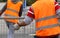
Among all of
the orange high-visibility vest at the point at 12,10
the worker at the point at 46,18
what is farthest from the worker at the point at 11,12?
the worker at the point at 46,18

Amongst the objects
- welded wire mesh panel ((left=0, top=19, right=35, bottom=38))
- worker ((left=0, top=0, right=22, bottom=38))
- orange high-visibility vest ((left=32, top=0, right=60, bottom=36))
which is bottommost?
welded wire mesh panel ((left=0, top=19, right=35, bottom=38))

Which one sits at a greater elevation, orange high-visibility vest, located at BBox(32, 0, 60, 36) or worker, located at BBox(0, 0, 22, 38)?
orange high-visibility vest, located at BBox(32, 0, 60, 36)

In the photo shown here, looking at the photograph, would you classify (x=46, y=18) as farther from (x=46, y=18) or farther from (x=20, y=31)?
(x=20, y=31)

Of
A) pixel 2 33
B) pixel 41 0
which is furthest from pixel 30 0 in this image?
pixel 41 0

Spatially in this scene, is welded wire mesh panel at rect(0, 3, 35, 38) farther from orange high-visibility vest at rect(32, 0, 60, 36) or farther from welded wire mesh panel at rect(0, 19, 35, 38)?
orange high-visibility vest at rect(32, 0, 60, 36)

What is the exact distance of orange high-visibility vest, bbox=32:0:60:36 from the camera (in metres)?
5.56

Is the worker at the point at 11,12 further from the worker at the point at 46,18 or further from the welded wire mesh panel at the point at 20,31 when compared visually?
the worker at the point at 46,18

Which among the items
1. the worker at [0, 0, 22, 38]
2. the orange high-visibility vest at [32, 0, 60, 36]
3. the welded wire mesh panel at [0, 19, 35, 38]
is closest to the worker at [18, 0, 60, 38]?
the orange high-visibility vest at [32, 0, 60, 36]

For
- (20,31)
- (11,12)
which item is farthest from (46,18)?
(20,31)

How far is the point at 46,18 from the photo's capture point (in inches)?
219

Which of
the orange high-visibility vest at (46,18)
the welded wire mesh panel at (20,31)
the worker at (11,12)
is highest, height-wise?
the orange high-visibility vest at (46,18)

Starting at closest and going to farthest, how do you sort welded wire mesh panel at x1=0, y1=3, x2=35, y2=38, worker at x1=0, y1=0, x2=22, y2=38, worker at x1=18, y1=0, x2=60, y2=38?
worker at x1=18, y1=0, x2=60, y2=38 < worker at x1=0, y1=0, x2=22, y2=38 < welded wire mesh panel at x1=0, y1=3, x2=35, y2=38

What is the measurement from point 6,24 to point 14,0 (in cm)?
85

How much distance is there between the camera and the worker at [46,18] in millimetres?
5559
